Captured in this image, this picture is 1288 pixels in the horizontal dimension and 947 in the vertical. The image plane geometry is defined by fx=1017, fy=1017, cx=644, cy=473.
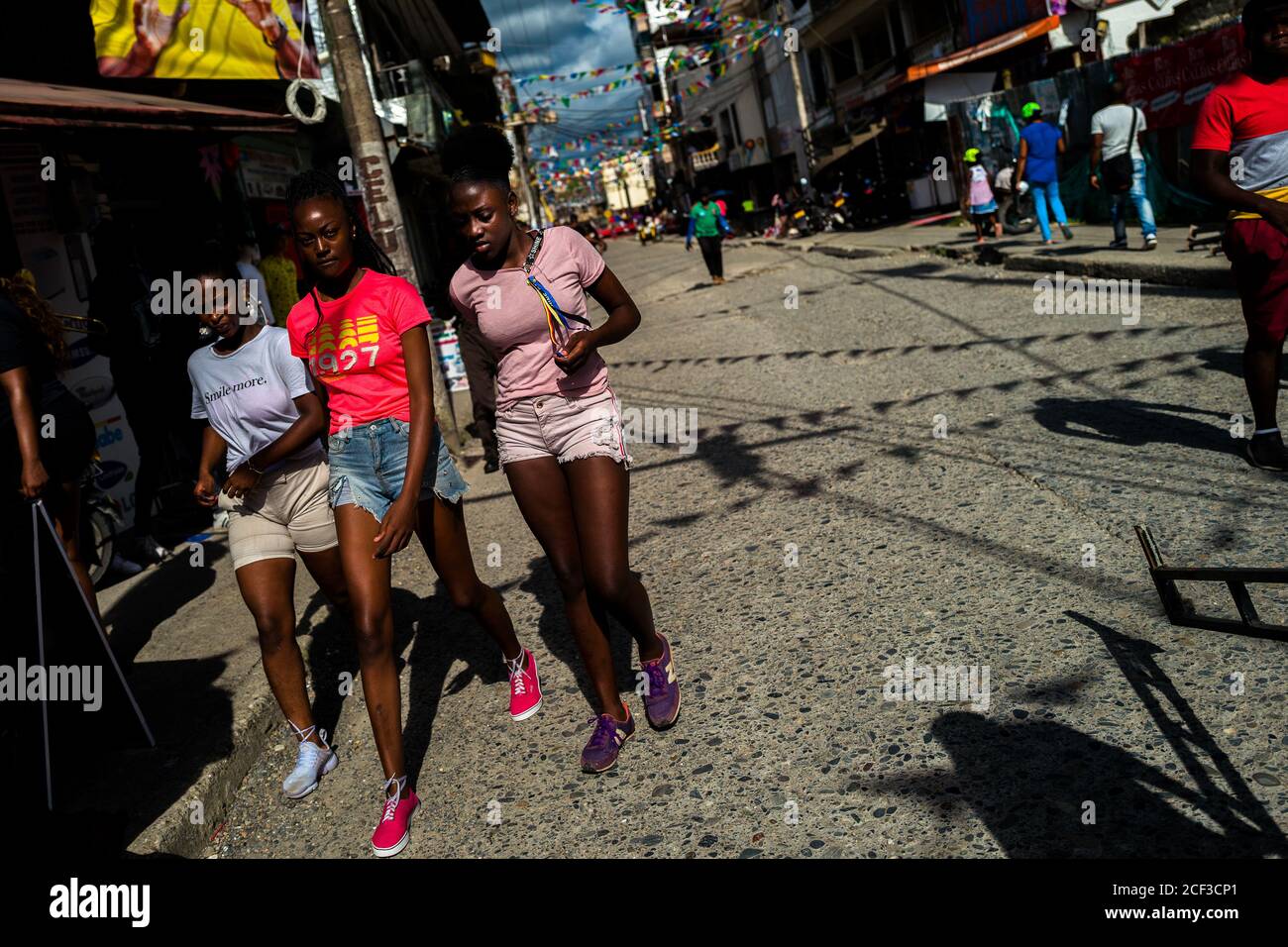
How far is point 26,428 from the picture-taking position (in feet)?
12.0

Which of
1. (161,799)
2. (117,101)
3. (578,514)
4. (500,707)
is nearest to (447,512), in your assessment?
(578,514)

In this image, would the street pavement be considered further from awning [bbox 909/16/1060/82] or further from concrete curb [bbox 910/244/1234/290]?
awning [bbox 909/16/1060/82]

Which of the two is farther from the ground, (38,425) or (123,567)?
(38,425)

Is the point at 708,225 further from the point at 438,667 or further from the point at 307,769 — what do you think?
the point at 307,769

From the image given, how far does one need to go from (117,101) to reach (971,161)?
51.1ft

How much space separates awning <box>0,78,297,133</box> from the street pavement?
2.69 m

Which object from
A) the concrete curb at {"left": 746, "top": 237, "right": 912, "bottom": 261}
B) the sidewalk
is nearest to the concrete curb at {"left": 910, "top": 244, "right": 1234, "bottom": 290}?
the sidewalk

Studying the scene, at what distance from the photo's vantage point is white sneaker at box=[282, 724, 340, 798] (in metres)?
3.46

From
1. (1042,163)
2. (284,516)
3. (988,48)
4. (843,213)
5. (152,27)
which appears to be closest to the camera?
(284,516)

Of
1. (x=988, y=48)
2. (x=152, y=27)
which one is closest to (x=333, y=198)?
(x=152, y=27)

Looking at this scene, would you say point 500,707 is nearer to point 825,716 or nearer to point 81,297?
point 825,716

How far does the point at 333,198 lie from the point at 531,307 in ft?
2.44

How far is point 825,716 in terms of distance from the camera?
3.18 meters
